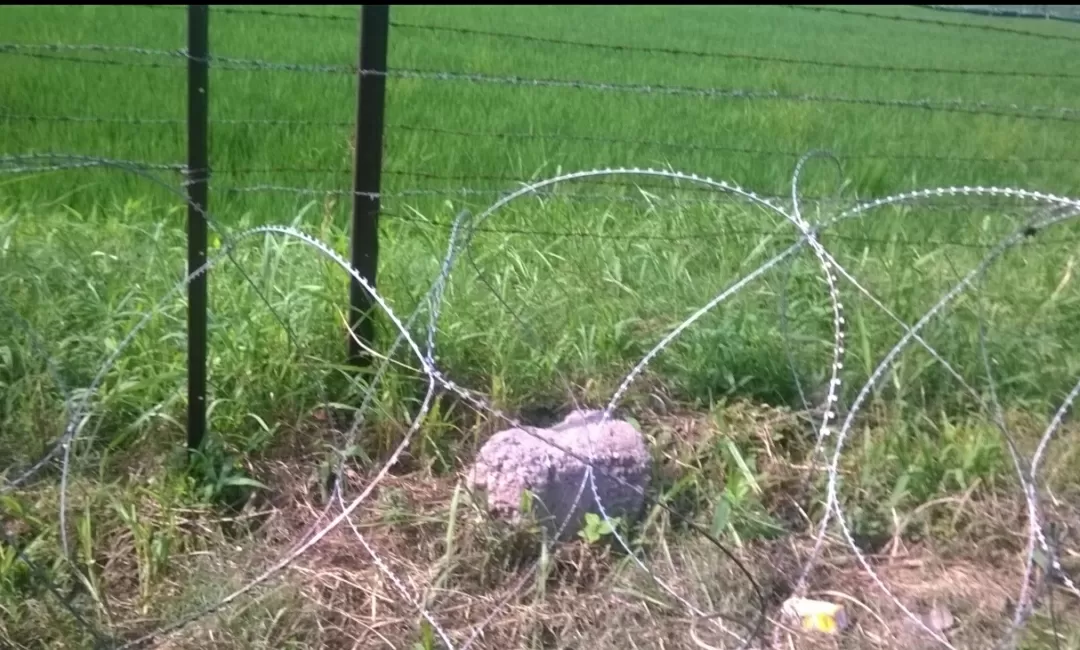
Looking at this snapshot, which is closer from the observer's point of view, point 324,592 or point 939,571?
point 324,592

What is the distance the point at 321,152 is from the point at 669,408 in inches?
82.4

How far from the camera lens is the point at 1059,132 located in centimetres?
668

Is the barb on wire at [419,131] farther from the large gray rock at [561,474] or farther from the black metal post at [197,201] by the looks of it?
the large gray rock at [561,474]

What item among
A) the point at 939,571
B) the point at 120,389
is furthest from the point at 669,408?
the point at 120,389

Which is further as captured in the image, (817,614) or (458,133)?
(458,133)

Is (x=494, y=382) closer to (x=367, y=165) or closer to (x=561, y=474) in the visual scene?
(x=561, y=474)

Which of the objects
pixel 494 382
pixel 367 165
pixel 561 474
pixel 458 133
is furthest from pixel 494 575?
pixel 458 133

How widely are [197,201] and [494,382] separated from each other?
2.94 ft

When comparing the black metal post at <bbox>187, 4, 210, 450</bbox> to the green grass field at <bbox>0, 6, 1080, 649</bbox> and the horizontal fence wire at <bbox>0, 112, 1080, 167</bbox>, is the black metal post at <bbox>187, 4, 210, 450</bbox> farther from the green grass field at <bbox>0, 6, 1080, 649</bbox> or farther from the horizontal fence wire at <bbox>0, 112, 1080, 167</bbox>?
the horizontal fence wire at <bbox>0, 112, 1080, 167</bbox>

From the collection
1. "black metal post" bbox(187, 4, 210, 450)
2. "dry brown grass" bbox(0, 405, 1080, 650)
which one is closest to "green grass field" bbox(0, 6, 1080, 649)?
"dry brown grass" bbox(0, 405, 1080, 650)

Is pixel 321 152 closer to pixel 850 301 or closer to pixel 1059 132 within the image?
pixel 850 301

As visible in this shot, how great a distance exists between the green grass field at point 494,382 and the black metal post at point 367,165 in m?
0.08

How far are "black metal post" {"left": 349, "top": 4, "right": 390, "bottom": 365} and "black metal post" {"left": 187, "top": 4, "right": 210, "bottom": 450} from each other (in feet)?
1.27

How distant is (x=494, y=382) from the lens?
115 inches
